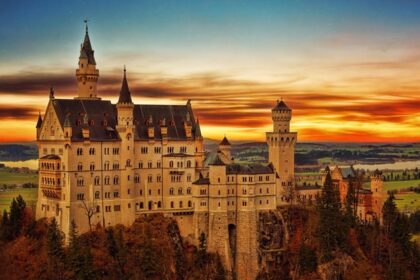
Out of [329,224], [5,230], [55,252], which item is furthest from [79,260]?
[329,224]

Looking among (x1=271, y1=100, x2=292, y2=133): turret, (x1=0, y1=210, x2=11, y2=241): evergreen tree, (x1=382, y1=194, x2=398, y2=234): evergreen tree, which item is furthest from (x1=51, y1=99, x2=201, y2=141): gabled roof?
(x1=382, y1=194, x2=398, y2=234): evergreen tree

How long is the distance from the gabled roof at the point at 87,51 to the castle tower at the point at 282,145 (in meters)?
32.1

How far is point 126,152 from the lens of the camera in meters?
109

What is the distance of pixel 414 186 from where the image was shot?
611 ft

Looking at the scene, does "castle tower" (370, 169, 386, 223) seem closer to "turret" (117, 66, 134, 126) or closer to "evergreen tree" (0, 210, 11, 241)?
"turret" (117, 66, 134, 126)

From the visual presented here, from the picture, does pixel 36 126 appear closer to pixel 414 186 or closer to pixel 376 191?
pixel 376 191

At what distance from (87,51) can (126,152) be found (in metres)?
18.6

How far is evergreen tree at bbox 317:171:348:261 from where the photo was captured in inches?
4483

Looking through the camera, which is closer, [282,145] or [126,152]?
[126,152]

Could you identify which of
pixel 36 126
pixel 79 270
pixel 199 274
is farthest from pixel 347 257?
pixel 36 126

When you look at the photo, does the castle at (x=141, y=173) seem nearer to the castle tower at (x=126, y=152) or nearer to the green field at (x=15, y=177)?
the castle tower at (x=126, y=152)

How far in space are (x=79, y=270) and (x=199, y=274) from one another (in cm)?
1877

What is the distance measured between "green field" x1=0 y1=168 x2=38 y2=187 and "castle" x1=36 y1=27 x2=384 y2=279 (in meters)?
32.8

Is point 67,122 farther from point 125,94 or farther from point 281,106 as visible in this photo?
point 281,106
